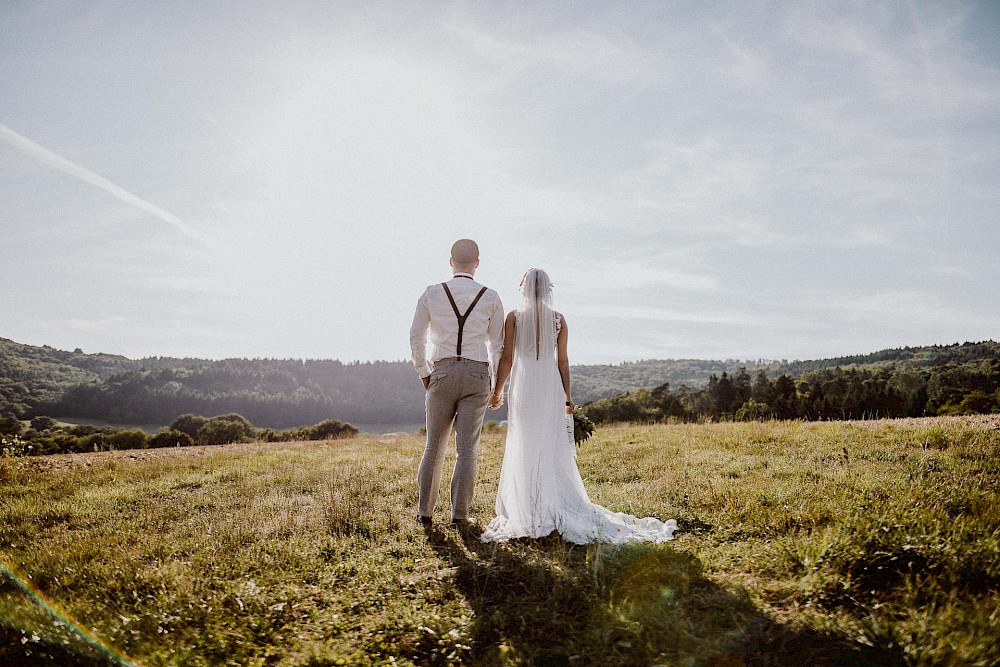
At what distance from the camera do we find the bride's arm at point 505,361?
20.1 ft

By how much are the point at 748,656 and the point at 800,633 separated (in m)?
0.41

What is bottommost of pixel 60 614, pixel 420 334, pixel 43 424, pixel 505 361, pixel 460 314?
pixel 43 424

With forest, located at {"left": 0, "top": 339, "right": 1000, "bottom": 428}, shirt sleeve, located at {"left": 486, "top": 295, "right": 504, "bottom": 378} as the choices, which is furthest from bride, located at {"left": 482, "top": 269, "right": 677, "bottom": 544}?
forest, located at {"left": 0, "top": 339, "right": 1000, "bottom": 428}

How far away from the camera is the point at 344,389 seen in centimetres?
9156

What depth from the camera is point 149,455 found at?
44.2 feet

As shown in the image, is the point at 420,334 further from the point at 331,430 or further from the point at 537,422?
the point at 331,430

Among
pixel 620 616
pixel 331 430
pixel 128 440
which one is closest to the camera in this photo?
pixel 620 616

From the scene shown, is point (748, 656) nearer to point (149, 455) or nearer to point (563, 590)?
point (563, 590)

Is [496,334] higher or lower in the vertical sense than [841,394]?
higher

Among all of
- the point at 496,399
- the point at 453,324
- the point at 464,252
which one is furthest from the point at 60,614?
the point at 464,252

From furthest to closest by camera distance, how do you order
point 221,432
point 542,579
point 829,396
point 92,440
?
point 829,396 → point 221,432 → point 92,440 → point 542,579

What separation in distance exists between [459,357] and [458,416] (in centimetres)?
68

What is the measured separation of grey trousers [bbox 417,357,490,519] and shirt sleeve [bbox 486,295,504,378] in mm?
249

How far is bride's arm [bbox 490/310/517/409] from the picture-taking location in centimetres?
613
